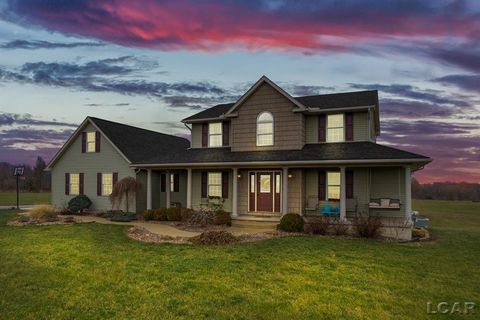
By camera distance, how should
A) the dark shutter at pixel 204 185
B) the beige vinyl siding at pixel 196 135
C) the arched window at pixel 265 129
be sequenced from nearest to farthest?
the arched window at pixel 265 129, the dark shutter at pixel 204 185, the beige vinyl siding at pixel 196 135

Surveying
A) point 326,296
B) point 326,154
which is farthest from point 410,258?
point 326,154

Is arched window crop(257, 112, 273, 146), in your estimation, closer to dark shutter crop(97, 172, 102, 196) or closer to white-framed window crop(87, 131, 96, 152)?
dark shutter crop(97, 172, 102, 196)

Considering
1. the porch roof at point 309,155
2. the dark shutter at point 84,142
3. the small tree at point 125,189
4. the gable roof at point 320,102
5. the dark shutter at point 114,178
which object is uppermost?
the gable roof at point 320,102

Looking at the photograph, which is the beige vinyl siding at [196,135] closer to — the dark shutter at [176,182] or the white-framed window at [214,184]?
the white-framed window at [214,184]

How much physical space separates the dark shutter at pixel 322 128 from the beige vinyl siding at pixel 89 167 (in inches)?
463

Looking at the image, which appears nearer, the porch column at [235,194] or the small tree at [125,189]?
the porch column at [235,194]

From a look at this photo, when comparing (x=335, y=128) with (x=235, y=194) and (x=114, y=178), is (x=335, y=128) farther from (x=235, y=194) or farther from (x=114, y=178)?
(x=114, y=178)

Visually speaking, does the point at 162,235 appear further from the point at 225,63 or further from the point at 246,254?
the point at 225,63

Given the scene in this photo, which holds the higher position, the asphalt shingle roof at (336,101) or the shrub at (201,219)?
the asphalt shingle roof at (336,101)

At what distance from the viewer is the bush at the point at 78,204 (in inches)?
886

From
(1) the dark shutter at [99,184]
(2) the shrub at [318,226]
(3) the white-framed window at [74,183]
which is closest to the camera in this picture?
(2) the shrub at [318,226]

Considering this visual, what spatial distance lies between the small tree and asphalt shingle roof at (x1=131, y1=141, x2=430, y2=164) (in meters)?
1.94

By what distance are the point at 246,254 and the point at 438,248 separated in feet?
23.6

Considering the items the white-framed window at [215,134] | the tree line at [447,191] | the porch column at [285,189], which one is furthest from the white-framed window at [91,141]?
the tree line at [447,191]
